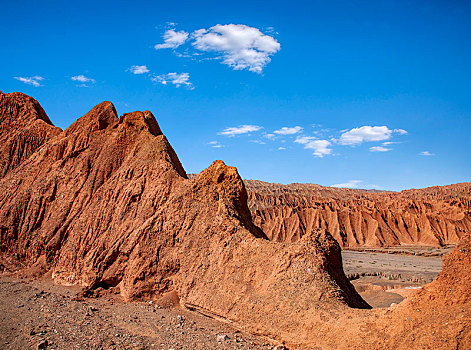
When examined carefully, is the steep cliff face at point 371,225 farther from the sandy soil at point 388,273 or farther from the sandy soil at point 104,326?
the sandy soil at point 104,326

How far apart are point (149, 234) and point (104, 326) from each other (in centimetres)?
449

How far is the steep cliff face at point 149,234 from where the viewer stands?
473 inches

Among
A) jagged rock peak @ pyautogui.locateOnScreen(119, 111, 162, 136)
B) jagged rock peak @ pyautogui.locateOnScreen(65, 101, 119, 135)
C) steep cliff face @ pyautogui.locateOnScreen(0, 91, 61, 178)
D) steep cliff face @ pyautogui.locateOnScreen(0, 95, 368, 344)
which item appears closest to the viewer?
steep cliff face @ pyautogui.locateOnScreen(0, 95, 368, 344)

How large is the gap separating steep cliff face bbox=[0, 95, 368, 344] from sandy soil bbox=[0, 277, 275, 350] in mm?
628

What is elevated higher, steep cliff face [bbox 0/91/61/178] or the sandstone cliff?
steep cliff face [bbox 0/91/61/178]

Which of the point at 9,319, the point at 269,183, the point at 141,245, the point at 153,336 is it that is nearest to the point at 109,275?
the point at 141,245

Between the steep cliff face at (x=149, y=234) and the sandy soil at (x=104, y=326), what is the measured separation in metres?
0.63

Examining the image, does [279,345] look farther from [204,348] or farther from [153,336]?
[153,336]

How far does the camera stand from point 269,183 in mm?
131625

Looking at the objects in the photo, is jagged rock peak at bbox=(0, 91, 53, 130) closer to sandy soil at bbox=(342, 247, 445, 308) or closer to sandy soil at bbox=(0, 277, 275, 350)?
sandy soil at bbox=(0, 277, 275, 350)

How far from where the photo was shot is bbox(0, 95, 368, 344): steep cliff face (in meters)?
12.0

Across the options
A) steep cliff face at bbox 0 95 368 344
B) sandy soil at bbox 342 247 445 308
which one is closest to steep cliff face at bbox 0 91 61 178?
steep cliff face at bbox 0 95 368 344

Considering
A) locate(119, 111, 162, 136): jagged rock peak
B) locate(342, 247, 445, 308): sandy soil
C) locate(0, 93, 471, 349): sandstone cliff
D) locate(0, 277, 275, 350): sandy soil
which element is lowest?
locate(342, 247, 445, 308): sandy soil

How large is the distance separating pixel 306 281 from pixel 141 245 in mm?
7476
